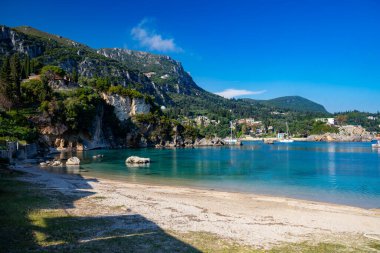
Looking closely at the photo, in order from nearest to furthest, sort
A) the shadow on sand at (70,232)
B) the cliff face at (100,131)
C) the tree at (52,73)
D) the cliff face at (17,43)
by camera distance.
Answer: the shadow on sand at (70,232) < the cliff face at (100,131) < the tree at (52,73) < the cliff face at (17,43)

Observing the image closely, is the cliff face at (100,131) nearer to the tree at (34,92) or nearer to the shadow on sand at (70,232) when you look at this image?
the tree at (34,92)

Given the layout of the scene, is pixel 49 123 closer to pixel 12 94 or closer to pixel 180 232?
pixel 12 94

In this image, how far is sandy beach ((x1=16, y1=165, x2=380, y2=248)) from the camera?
45.0 feet

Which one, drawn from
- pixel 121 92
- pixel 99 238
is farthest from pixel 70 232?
pixel 121 92

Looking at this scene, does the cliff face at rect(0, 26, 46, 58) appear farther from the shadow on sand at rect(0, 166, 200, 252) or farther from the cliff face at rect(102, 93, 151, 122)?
the shadow on sand at rect(0, 166, 200, 252)

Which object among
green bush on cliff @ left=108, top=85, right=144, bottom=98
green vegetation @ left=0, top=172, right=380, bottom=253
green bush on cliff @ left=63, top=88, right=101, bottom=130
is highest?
green bush on cliff @ left=108, top=85, right=144, bottom=98

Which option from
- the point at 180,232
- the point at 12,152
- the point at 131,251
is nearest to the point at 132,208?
the point at 180,232

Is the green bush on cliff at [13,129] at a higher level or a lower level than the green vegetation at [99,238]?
higher

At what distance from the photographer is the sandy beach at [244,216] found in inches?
540

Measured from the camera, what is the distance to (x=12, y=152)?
153ft

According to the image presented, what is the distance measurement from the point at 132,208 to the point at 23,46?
19957 centimetres

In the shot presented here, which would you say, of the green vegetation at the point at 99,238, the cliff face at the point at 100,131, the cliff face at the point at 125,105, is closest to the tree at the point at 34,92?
the cliff face at the point at 100,131

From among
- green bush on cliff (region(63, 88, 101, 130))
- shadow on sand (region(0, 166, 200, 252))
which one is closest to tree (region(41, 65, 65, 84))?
green bush on cliff (region(63, 88, 101, 130))

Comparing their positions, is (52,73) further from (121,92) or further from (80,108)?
(121,92)
